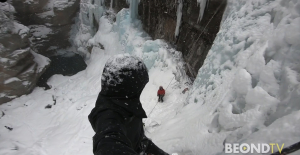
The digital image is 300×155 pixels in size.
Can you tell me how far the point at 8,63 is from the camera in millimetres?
8359

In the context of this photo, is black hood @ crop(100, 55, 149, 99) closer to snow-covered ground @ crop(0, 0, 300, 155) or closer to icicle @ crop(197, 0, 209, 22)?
snow-covered ground @ crop(0, 0, 300, 155)

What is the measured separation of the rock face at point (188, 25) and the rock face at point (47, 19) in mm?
6811

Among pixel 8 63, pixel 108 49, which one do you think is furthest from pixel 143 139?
pixel 8 63

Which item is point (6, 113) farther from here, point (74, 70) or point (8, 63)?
point (74, 70)

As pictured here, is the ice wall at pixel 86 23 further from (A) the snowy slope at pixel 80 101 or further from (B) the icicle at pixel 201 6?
(B) the icicle at pixel 201 6

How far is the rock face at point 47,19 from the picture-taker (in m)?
11.8

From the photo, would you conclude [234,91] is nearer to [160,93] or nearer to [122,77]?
[122,77]

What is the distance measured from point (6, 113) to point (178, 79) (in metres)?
7.29

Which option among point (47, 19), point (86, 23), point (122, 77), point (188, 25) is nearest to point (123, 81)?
point (122, 77)

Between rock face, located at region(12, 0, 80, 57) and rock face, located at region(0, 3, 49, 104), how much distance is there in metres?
2.17

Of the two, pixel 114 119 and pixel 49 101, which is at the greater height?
pixel 114 119

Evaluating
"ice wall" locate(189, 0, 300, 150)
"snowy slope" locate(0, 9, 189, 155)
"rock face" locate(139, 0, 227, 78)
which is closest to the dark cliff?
"rock face" locate(139, 0, 227, 78)

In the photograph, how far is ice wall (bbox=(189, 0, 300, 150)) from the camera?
1.40 m

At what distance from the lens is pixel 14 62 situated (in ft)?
28.0
